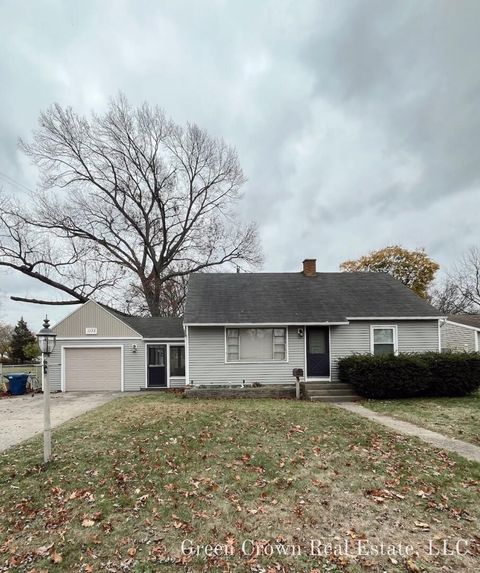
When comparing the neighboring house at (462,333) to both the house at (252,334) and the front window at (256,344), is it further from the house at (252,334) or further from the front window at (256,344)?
the front window at (256,344)

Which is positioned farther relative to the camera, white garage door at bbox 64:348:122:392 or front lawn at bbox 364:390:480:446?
white garage door at bbox 64:348:122:392

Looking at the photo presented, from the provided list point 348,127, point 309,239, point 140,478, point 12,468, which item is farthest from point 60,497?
point 309,239

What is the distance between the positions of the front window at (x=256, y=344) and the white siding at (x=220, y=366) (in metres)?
0.22

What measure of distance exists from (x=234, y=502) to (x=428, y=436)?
474 centimetres

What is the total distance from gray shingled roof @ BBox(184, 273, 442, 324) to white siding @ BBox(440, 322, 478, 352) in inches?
335

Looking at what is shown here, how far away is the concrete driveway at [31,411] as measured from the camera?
795 cm

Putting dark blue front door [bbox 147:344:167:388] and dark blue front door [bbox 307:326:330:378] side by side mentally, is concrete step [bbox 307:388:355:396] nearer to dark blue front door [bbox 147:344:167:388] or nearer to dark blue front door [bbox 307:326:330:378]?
dark blue front door [bbox 307:326:330:378]

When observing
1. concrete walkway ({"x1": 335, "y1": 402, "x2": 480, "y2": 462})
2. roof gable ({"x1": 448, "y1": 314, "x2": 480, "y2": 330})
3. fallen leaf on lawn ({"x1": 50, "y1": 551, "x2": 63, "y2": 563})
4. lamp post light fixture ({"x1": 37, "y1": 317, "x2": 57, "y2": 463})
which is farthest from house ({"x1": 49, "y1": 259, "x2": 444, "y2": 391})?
fallen leaf on lawn ({"x1": 50, "y1": 551, "x2": 63, "y2": 563})

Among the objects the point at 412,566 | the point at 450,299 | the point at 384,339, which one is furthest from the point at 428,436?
the point at 450,299

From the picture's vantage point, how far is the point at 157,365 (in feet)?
55.6

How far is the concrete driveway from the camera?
26.1ft

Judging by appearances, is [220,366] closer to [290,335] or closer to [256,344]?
[256,344]

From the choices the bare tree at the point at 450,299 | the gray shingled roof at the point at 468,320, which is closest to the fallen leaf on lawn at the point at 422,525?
the gray shingled roof at the point at 468,320

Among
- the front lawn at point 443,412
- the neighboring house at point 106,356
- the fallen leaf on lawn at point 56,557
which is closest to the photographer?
the fallen leaf on lawn at point 56,557
